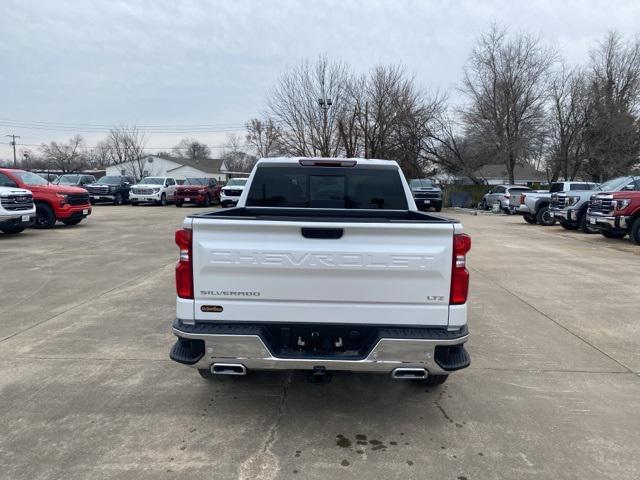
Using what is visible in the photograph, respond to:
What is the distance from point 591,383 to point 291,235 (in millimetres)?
3099

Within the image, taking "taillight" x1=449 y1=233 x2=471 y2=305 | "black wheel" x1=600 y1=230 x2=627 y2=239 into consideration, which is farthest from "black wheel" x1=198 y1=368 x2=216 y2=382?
"black wheel" x1=600 y1=230 x2=627 y2=239

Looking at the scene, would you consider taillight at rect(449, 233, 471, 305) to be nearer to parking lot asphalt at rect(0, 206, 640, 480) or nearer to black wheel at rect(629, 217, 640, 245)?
parking lot asphalt at rect(0, 206, 640, 480)

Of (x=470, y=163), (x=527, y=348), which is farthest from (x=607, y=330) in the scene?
(x=470, y=163)

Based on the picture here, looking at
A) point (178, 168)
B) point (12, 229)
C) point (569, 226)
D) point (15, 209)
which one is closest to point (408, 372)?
point (15, 209)

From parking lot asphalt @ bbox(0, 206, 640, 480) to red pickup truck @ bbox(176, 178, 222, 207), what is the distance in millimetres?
22820

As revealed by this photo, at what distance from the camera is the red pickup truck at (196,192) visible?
29109mm

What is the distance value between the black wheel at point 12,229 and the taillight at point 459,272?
13970 millimetres

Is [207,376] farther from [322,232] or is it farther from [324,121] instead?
[324,121]

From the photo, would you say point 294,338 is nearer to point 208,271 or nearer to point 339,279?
point 339,279

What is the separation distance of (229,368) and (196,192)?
27.1 m

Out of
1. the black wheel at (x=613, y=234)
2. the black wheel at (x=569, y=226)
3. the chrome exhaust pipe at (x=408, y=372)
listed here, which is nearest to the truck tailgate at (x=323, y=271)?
the chrome exhaust pipe at (x=408, y=372)

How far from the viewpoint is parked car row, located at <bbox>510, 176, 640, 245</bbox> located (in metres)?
13.1

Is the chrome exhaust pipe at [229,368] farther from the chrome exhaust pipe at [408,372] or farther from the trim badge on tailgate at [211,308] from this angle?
the chrome exhaust pipe at [408,372]

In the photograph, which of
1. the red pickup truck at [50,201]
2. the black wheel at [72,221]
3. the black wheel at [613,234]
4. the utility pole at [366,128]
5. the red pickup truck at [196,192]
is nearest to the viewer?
the black wheel at [613,234]
